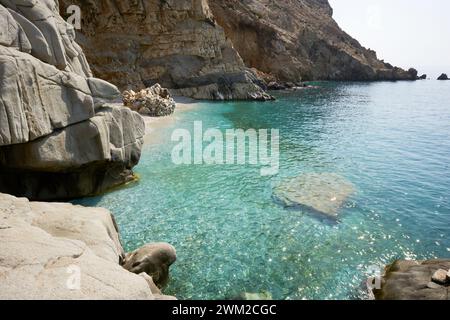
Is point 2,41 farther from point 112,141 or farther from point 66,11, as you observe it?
point 66,11

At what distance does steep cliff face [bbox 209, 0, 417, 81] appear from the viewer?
85.9 metres

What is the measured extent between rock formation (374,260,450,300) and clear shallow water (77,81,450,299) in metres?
0.95

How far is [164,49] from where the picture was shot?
60.8m

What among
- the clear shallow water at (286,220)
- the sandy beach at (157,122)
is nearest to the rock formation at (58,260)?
the clear shallow water at (286,220)

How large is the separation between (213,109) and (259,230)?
123 feet

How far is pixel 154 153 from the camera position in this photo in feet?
83.0

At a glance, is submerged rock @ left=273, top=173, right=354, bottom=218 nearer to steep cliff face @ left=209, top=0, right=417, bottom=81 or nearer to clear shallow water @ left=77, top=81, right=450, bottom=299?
clear shallow water @ left=77, top=81, right=450, bottom=299

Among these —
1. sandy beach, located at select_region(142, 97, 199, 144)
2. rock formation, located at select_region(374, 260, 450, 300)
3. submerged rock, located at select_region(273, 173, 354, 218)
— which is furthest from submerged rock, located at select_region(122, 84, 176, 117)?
rock formation, located at select_region(374, 260, 450, 300)

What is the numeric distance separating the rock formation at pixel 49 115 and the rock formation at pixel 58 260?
3.85m

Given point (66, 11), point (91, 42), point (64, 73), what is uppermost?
point (66, 11)

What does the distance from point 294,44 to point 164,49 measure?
2118 inches

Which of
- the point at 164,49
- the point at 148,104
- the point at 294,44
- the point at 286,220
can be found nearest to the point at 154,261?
the point at 286,220

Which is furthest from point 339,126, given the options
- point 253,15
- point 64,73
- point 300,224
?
point 253,15
